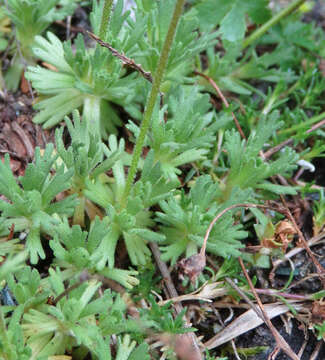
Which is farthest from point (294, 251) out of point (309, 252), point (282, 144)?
point (282, 144)

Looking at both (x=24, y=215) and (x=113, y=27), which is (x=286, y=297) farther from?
(x=113, y=27)

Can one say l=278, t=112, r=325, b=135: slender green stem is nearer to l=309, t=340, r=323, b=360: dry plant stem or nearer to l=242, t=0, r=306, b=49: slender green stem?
l=242, t=0, r=306, b=49: slender green stem

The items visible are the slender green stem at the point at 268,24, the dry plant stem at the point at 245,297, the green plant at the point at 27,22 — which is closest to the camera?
the dry plant stem at the point at 245,297

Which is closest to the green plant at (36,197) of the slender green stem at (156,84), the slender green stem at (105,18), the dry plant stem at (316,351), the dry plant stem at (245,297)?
the slender green stem at (156,84)

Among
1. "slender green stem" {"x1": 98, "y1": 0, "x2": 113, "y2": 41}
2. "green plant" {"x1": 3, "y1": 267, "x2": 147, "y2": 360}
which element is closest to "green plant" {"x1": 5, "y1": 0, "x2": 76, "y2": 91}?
"slender green stem" {"x1": 98, "y1": 0, "x2": 113, "y2": 41}

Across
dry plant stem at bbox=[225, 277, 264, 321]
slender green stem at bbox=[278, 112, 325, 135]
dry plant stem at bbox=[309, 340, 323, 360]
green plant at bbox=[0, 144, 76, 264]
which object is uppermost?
green plant at bbox=[0, 144, 76, 264]

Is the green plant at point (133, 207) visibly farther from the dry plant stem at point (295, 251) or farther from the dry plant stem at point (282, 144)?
the dry plant stem at point (282, 144)

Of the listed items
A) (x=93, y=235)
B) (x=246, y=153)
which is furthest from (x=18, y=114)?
(x=246, y=153)

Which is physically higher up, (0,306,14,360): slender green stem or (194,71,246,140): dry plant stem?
(194,71,246,140): dry plant stem
